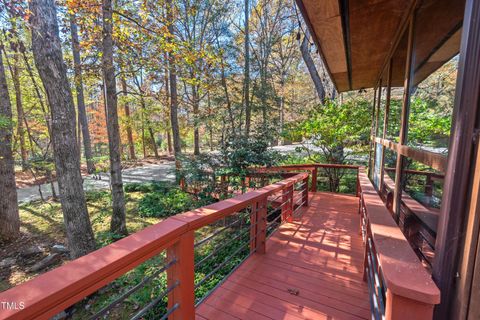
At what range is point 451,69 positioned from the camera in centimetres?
102

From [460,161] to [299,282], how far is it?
1.82m

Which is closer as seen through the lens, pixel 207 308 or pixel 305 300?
pixel 207 308

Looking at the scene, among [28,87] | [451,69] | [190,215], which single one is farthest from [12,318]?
[28,87]

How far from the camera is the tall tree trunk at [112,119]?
4461mm

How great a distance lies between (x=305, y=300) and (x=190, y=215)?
4.23 ft

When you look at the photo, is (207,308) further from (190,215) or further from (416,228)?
(416,228)

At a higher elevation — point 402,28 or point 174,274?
point 402,28

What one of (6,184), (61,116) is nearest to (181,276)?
(61,116)

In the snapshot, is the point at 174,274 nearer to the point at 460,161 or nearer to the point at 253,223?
the point at 253,223

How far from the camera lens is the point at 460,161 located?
0.79 metres

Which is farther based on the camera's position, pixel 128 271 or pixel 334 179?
pixel 334 179

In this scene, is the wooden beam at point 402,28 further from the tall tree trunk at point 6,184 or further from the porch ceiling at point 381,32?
the tall tree trunk at point 6,184

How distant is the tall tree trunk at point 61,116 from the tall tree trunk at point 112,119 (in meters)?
1.06

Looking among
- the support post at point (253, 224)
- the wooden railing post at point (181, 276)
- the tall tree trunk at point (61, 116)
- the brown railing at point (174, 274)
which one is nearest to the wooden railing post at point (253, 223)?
the support post at point (253, 224)
